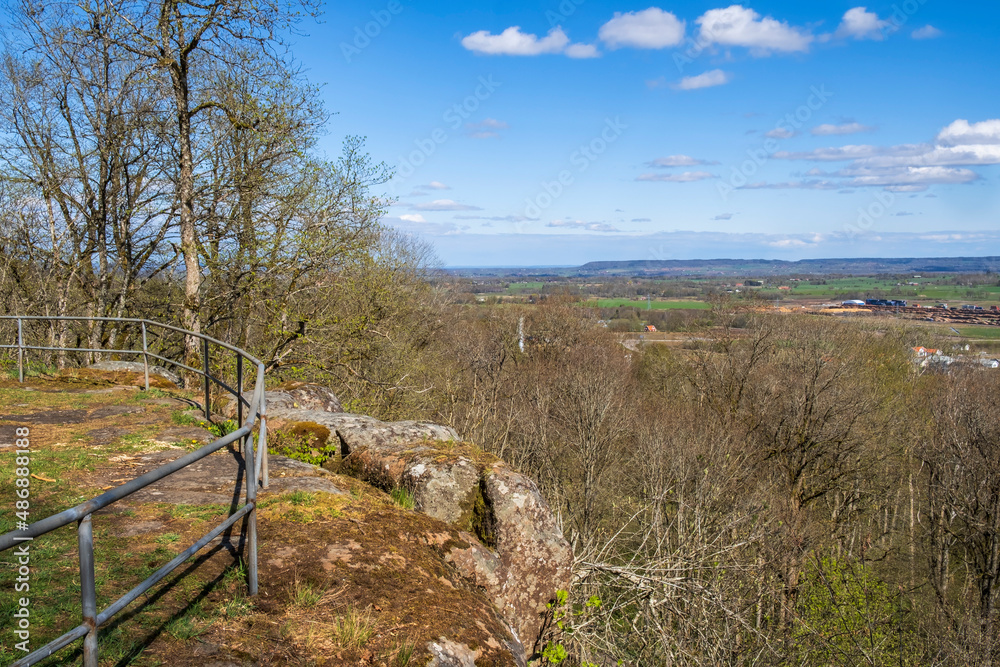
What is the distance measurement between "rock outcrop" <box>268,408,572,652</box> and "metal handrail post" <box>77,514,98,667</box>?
11.6ft

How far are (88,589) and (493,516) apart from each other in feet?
14.9

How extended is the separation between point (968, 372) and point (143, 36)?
38.9 meters

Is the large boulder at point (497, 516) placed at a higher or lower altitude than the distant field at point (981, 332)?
higher

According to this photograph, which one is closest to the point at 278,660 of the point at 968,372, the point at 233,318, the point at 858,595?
the point at 233,318

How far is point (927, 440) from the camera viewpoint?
84.8ft

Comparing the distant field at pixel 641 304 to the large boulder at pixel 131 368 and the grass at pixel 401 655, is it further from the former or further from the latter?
the grass at pixel 401 655

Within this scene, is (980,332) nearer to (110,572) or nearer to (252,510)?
(252,510)

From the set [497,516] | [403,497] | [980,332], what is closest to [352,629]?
[403,497]

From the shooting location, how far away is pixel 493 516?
248 inches

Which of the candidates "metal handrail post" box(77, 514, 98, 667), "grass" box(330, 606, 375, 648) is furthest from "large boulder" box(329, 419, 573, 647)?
"metal handrail post" box(77, 514, 98, 667)

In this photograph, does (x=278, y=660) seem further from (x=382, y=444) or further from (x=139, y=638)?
(x=382, y=444)

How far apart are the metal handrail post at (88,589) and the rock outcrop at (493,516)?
3545mm

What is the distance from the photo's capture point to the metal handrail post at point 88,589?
2072 millimetres

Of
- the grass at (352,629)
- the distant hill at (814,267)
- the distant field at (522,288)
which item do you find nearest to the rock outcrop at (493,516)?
the grass at (352,629)
